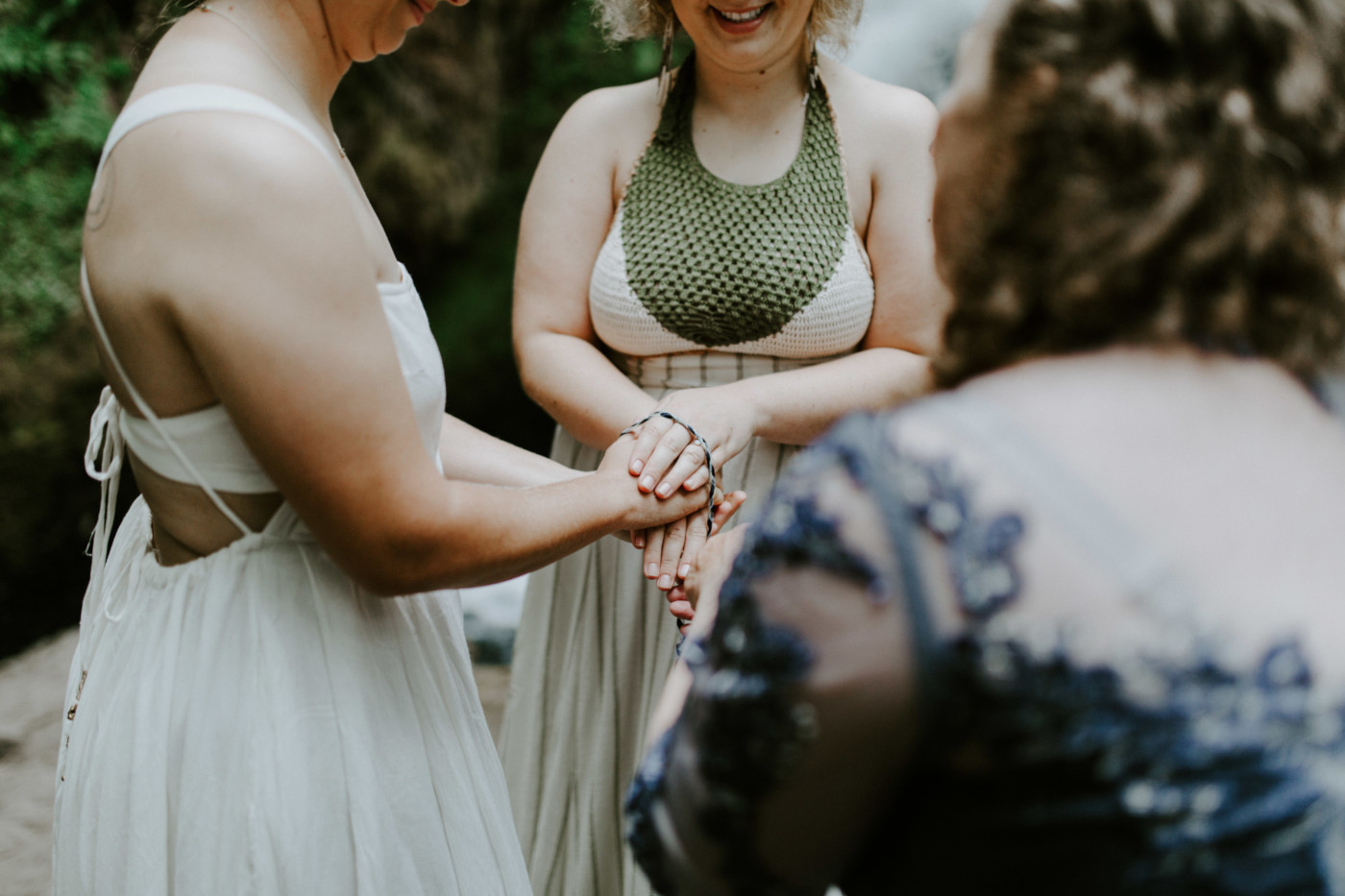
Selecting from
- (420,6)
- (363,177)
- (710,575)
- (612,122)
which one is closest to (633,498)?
(710,575)

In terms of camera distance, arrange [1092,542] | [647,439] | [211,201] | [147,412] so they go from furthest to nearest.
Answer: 1. [647,439]
2. [147,412]
3. [211,201]
4. [1092,542]

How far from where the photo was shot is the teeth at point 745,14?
192 cm

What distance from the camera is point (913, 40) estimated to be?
3203 millimetres

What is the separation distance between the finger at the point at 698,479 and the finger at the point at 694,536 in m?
0.06

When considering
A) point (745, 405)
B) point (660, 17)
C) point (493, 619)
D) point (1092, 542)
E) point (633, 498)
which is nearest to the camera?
point (1092, 542)

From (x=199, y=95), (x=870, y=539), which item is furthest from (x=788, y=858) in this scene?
(x=199, y=95)

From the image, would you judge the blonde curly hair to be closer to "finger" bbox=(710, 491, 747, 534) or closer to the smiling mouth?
the smiling mouth

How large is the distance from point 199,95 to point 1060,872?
3.45 feet

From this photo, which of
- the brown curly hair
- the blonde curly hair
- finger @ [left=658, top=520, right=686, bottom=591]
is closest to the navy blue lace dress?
the brown curly hair

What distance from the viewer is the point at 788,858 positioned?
0.86 m

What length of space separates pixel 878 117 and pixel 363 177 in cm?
454

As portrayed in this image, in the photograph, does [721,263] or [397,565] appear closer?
[397,565]

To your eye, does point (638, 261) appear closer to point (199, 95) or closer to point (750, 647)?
point (199, 95)

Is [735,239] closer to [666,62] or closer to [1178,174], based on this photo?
[666,62]
